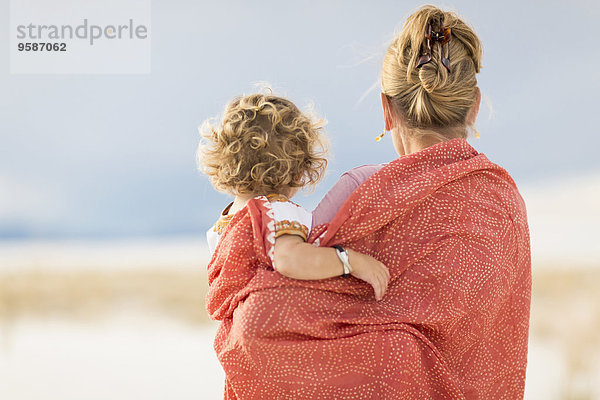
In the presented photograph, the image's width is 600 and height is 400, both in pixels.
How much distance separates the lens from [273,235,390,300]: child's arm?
1227 millimetres

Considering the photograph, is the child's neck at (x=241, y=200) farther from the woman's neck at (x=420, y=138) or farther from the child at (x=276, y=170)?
the woman's neck at (x=420, y=138)

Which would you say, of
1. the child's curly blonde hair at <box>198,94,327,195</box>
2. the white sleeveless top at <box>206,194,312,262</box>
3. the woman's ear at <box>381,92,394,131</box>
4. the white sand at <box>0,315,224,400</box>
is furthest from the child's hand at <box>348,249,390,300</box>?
the white sand at <box>0,315,224,400</box>

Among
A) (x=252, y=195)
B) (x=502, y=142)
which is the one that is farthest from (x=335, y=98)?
(x=252, y=195)

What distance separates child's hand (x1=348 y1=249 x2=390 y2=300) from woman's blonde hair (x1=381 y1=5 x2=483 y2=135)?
362 millimetres

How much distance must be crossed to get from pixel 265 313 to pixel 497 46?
11.3 ft

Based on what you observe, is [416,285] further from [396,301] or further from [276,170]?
[276,170]

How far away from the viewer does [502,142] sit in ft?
15.1

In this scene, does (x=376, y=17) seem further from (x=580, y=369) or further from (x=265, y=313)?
(x=265, y=313)

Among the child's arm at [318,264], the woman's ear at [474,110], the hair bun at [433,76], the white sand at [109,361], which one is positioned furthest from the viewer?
the white sand at [109,361]

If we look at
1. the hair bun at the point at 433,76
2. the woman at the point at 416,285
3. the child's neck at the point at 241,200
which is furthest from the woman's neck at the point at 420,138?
the child's neck at the point at 241,200

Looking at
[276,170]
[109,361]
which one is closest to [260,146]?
[276,170]

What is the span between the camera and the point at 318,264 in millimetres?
1228

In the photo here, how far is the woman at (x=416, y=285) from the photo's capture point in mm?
1242

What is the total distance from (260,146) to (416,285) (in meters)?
0.45
